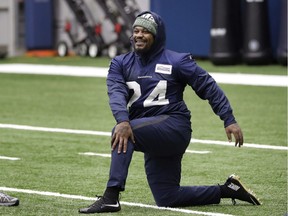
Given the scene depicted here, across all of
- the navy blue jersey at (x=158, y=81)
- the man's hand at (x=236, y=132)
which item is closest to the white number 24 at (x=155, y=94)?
the navy blue jersey at (x=158, y=81)

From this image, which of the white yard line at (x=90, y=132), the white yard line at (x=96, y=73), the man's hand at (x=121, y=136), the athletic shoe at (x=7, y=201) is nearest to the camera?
the man's hand at (x=121, y=136)

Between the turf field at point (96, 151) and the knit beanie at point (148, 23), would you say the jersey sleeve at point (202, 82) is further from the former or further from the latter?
the turf field at point (96, 151)

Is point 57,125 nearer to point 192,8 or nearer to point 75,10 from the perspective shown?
point 192,8

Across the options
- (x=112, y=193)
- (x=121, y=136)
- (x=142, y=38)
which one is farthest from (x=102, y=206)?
(x=142, y=38)

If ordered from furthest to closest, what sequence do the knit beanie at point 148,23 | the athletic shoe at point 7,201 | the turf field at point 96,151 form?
the turf field at point 96,151
the athletic shoe at point 7,201
the knit beanie at point 148,23

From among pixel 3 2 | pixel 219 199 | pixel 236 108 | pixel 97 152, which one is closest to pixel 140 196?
pixel 219 199

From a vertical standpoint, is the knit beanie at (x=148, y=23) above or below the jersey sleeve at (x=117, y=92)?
above

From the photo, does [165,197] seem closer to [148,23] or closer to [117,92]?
[117,92]

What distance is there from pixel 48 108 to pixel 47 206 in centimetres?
790

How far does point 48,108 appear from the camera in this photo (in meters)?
15.5

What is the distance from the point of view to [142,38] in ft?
24.1

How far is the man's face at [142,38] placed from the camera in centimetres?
735

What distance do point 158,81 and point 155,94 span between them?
96 mm

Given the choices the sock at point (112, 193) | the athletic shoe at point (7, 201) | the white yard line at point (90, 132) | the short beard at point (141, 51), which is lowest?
the white yard line at point (90, 132)
